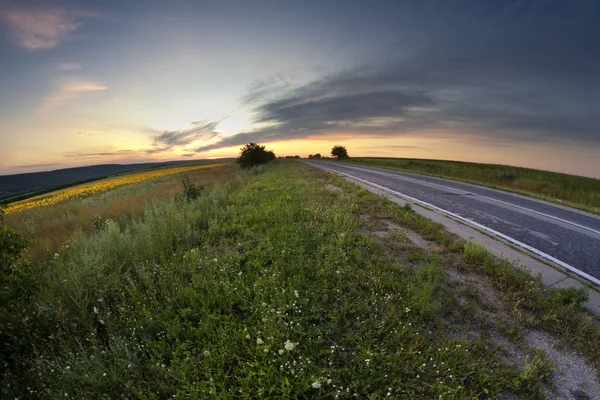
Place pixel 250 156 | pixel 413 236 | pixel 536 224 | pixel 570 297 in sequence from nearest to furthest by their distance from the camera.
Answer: pixel 570 297, pixel 413 236, pixel 536 224, pixel 250 156

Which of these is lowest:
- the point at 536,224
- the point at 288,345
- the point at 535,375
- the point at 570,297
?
the point at 535,375

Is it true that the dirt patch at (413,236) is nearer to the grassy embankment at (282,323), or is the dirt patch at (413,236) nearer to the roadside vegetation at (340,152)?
the grassy embankment at (282,323)

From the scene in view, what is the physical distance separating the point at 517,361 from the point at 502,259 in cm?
238

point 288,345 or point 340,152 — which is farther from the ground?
point 340,152

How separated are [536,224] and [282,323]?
7792mm

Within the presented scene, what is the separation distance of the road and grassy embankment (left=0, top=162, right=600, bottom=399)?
1.74 meters

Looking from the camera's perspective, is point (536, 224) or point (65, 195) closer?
point (536, 224)

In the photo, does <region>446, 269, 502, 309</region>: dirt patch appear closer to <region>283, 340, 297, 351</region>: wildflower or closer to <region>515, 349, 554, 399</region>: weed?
<region>515, 349, 554, 399</region>: weed

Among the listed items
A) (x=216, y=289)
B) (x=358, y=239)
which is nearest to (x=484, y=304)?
(x=358, y=239)

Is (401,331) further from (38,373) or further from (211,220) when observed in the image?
(211,220)

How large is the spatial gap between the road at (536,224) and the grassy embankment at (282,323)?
5.69 feet

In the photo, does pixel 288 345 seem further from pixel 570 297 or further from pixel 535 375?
pixel 570 297

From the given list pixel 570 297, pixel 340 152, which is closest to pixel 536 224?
pixel 570 297

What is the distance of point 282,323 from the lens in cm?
315
